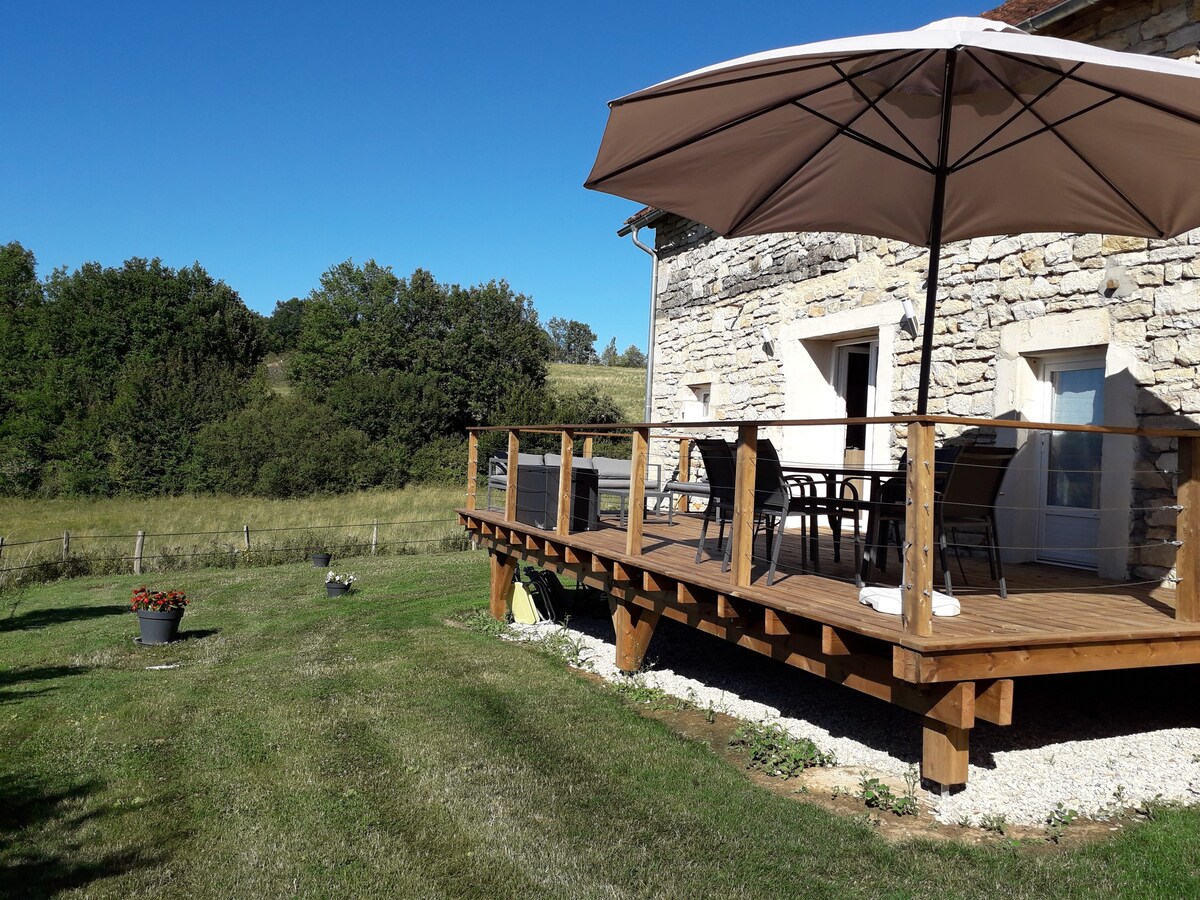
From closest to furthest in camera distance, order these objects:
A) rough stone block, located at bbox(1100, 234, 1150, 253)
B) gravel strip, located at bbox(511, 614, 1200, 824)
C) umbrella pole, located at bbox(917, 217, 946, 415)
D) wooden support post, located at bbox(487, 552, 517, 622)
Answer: gravel strip, located at bbox(511, 614, 1200, 824) → umbrella pole, located at bbox(917, 217, 946, 415) → rough stone block, located at bbox(1100, 234, 1150, 253) → wooden support post, located at bbox(487, 552, 517, 622)

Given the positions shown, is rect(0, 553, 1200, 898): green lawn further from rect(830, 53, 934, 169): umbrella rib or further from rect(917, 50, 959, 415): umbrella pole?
rect(830, 53, 934, 169): umbrella rib

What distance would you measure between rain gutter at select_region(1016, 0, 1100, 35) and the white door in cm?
240

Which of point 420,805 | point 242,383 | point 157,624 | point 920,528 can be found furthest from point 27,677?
point 242,383

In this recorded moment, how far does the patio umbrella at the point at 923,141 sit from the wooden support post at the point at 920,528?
2.65 ft

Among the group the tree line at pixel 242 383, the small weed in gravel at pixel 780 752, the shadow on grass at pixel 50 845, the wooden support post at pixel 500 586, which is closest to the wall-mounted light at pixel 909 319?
the small weed in gravel at pixel 780 752

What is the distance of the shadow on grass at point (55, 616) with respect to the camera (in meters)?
9.95

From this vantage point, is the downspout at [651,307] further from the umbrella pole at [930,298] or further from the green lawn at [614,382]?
the green lawn at [614,382]

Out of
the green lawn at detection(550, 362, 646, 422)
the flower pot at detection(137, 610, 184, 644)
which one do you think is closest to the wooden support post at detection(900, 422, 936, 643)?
the flower pot at detection(137, 610, 184, 644)

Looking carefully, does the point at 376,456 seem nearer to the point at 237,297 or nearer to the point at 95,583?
the point at 237,297

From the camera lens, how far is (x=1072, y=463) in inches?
246

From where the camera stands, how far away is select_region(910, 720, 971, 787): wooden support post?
3.91 metres

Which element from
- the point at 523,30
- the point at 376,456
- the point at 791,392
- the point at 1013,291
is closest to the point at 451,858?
the point at 1013,291

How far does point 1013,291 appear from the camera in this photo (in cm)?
661

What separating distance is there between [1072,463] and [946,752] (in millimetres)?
3205
